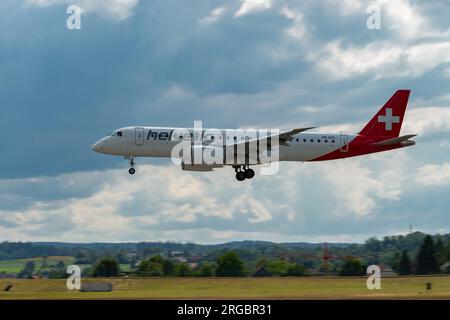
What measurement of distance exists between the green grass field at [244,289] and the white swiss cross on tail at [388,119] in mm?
18654

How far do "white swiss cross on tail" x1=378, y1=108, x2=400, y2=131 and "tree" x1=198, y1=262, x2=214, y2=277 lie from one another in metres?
22.9

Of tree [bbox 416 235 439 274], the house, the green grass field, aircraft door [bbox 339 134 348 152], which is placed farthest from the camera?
tree [bbox 416 235 439 274]

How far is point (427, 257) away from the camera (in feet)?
344

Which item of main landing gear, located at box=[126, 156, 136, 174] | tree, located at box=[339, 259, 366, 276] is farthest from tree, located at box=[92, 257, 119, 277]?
tree, located at box=[339, 259, 366, 276]

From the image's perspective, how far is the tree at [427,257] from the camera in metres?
100

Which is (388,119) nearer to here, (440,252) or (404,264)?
(404,264)

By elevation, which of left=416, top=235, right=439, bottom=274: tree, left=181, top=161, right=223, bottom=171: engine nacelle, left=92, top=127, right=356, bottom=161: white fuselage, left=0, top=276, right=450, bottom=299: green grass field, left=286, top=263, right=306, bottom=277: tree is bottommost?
left=0, top=276, right=450, bottom=299: green grass field

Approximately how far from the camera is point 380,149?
80.8 meters

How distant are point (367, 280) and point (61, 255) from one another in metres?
57.7

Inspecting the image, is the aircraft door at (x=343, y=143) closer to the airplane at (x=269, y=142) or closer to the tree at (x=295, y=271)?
the airplane at (x=269, y=142)

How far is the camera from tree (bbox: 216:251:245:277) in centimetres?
8888

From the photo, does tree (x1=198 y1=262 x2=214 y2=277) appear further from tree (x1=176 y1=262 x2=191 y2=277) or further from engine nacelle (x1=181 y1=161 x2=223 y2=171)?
engine nacelle (x1=181 y1=161 x2=223 y2=171)
